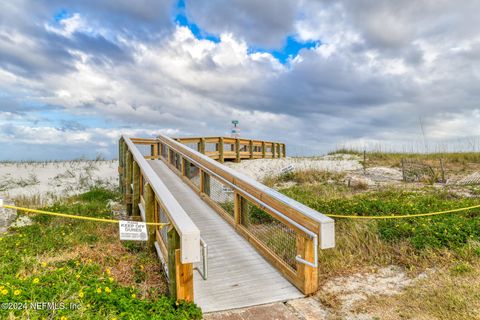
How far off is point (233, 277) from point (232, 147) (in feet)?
42.8

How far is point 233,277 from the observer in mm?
4605

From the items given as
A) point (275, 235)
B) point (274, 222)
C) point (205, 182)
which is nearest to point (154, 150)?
point (205, 182)

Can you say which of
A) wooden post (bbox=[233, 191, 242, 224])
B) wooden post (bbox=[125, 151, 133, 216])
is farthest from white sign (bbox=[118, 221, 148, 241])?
wooden post (bbox=[125, 151, 133, 216])

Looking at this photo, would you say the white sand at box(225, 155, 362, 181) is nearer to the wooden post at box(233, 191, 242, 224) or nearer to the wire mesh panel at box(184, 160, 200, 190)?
the wire mesh panel at box(184, 160, 200, 190)

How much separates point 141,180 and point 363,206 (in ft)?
16.2

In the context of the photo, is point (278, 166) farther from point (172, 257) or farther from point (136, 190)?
point (172, 257)

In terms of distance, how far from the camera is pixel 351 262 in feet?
16.9

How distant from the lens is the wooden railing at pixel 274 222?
416cm

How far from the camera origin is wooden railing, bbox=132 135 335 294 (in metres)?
4.16

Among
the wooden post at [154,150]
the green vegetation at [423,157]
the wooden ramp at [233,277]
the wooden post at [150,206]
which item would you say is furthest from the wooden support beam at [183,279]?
the green vegetation at [423,157]

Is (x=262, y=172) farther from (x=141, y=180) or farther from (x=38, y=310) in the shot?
(x=38, y=310)

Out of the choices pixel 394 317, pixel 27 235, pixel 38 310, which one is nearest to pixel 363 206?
pixel 394 317

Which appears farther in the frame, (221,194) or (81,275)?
(221,194)

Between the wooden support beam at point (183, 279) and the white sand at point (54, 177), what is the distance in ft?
32.7
